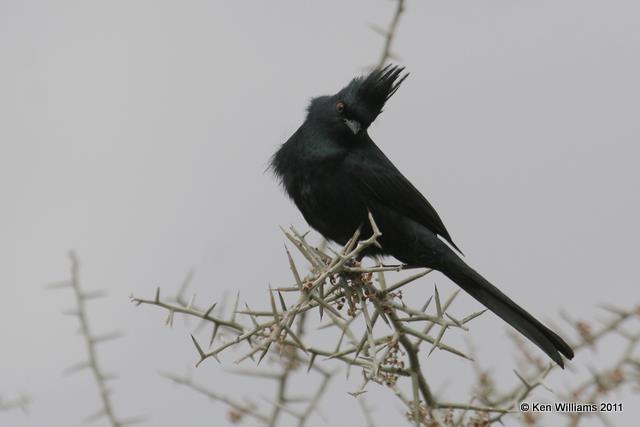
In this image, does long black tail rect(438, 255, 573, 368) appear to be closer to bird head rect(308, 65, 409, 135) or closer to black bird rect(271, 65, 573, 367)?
black bird rect(271, 65, 573, 367)

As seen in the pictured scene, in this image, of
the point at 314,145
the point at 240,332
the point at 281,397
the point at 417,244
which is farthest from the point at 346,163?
the point at 240,332

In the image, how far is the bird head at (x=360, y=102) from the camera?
5.94 metres

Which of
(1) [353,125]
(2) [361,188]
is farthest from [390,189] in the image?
(1) [353,125]

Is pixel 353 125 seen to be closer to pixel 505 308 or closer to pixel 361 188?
pixel 361 188

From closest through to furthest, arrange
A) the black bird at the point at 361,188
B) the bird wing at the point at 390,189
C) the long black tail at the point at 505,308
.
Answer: the long black tail at the point at 505,308
the black bird at the point at 361,188
the bird wing at the point at 390,189

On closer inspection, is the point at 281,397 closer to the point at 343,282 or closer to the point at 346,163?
the point at 343,282

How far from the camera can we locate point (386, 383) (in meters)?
3.11

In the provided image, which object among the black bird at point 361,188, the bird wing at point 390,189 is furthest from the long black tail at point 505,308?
the bird wing at point 390,189

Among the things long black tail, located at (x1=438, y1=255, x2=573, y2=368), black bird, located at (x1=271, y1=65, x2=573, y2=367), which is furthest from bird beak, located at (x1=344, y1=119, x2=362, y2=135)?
long black tail, located at (x1=438, y1=255, x2=573, y2=368)

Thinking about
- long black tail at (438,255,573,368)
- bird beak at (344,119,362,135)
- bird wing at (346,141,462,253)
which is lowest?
long black tail at (438,255,573,368)

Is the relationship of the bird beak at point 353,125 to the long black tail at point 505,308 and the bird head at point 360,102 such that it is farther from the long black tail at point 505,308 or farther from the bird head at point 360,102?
the long black tail at point 505,308

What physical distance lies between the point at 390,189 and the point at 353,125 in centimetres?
46

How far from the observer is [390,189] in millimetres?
6113

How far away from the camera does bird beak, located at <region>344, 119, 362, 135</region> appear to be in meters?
6.07
